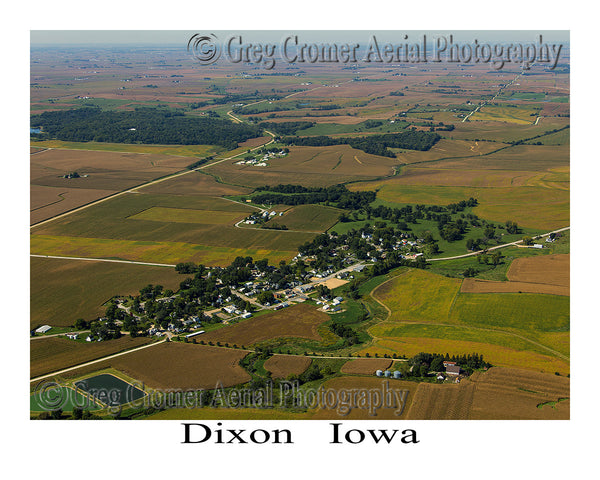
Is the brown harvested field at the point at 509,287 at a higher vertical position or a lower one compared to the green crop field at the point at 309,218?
lower

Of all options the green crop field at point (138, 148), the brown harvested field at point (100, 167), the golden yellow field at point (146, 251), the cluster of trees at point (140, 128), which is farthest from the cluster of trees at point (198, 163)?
the golden yellow field at point (146, 251)

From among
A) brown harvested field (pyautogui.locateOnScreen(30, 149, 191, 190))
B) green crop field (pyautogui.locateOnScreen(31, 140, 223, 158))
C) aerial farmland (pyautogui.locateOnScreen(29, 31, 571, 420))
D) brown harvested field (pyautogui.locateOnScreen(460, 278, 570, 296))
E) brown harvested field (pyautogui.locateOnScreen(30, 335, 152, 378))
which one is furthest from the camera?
green crop field (pyautogui.locateOnScreen(31, 140, 223, 158))

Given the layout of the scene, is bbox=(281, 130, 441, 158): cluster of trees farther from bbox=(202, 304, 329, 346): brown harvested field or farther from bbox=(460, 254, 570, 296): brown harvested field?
bbox=(202, 304, 329, 346): brown harvested field

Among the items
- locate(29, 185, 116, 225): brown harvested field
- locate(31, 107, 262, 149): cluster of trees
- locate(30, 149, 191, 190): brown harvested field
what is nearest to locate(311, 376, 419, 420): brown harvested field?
locate(29, 185, 116, 225): brown harvested field

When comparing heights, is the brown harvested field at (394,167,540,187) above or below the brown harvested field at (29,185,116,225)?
above

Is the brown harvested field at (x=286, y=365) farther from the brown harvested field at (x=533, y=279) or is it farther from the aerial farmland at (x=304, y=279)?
the brown harvested field at (x=533, y=279)

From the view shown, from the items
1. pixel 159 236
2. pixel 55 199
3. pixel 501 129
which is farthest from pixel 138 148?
pixel 501 129

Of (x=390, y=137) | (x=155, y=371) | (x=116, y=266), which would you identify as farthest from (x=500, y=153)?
(x=155, y=371)
